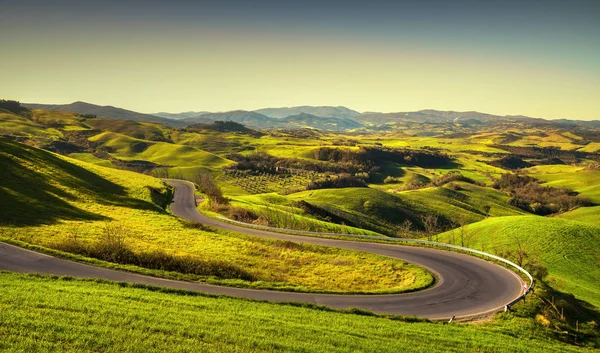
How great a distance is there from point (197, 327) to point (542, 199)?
193m

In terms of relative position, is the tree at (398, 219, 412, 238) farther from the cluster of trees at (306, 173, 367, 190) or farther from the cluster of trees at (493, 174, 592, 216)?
the cluster of trees at (493, 174, 592, 216)

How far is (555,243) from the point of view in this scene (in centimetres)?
7625

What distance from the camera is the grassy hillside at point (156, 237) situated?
4312cm

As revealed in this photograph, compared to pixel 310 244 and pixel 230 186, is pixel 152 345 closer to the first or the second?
pixel 310 244

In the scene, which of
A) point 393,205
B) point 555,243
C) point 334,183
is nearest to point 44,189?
point 555,243

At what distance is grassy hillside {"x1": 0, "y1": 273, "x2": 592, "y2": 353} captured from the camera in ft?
63.1

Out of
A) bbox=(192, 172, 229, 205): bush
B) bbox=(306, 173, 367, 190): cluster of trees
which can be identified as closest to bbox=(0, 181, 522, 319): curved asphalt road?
bbox=(192, 172, 229, 205): bush

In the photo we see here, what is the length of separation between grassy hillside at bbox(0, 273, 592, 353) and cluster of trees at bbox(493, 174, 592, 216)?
15591cm

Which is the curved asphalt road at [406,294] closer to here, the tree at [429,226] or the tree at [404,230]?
the tree at [404,230]

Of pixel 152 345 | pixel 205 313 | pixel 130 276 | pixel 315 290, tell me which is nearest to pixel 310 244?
pixel 315 290

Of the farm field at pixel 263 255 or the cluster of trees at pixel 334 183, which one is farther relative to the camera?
the cluster of trees at pixel 334 183

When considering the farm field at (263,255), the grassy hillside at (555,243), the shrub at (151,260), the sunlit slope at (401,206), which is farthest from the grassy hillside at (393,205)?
the shrub at (151,260)

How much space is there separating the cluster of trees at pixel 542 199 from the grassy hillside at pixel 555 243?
81019mm

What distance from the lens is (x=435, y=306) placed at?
3559 cm
